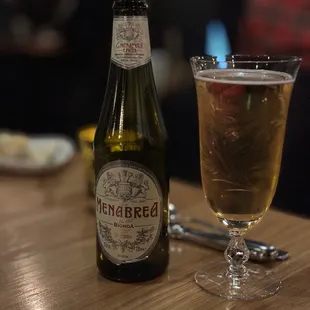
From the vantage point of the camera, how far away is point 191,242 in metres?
0.90

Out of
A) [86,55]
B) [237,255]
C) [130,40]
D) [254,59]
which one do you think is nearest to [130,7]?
[130,40]

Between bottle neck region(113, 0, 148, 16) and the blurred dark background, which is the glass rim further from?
the blurred dark background

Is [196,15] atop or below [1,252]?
atop

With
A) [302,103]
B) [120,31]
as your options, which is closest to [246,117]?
[120,31]

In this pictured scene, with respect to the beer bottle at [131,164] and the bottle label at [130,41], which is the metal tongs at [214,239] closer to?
the beer bottle at [131,164]

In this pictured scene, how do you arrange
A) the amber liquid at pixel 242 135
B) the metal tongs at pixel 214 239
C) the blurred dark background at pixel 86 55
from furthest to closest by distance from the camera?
the blurred dark background at pixel 86 55
the metal tongs at pixel 214 239
the amber liquid at pixel 242 135

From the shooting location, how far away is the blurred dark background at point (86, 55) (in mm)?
2562

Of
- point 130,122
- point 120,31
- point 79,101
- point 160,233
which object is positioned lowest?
point 79,101

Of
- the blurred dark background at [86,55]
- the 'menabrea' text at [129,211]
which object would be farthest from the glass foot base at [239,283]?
the blurred dark background at [86,55]

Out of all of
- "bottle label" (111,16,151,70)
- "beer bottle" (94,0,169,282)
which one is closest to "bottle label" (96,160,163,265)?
"beer bottle" (94,0,169,282)

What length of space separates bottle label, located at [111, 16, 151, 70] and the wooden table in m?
0.28

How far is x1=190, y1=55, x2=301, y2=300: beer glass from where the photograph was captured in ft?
2.28

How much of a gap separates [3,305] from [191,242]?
307 millimetres

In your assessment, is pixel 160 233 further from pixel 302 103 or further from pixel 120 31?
pixel 302 103
